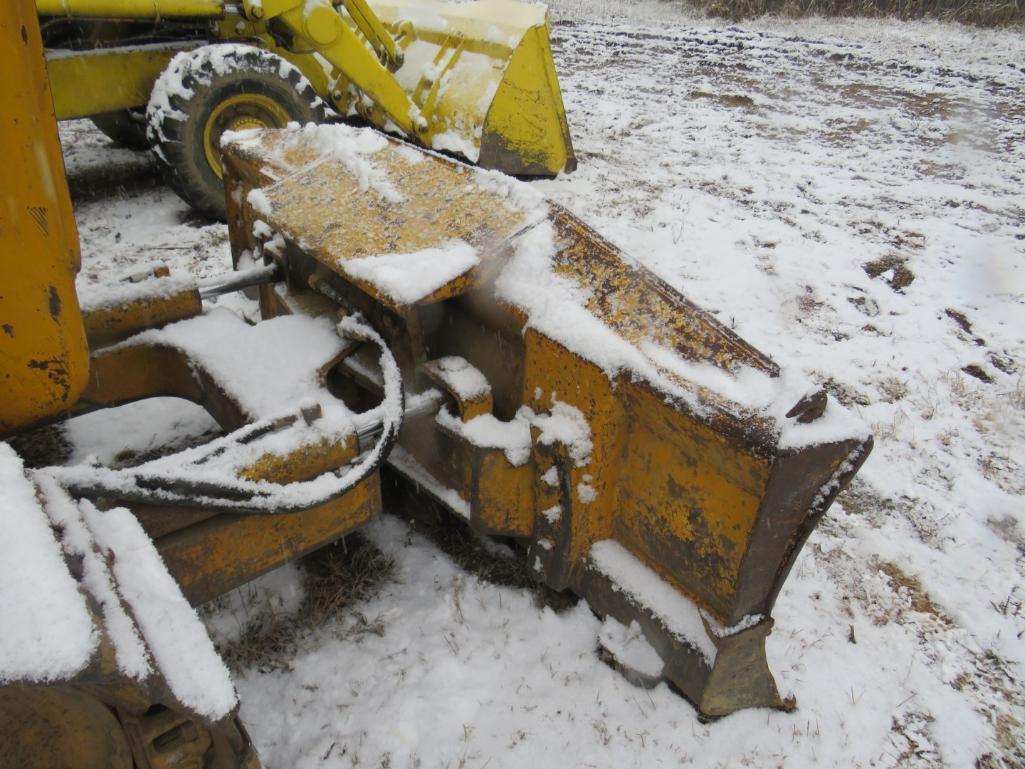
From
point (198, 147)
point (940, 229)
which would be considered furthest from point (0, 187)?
point (940, 229)

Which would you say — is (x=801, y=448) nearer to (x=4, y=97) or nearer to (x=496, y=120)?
(x=4, y=97)

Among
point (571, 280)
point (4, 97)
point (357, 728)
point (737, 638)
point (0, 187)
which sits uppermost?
point (4, 97)

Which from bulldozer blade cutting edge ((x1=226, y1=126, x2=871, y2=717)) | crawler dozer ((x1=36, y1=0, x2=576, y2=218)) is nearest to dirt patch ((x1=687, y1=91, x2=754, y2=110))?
crawler dozer ((x1=36, y1=0, x2=576, y2=218))

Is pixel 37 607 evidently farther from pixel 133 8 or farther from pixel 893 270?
pixel 893 270

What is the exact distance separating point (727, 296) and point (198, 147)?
3397 millimetres

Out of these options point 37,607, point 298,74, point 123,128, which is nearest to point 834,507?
point 37,607

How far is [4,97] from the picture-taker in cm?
123

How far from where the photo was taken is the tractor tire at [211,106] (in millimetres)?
4441

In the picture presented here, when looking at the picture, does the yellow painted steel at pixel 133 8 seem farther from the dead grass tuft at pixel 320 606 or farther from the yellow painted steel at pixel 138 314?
the dead grass tuft at pixel 320 606

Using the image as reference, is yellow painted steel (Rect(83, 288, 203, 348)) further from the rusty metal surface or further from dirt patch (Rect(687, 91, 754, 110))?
dirt patch (Rect(687, 91, 754, 110))

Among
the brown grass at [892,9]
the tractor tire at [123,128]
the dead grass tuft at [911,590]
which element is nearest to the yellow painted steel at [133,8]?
the tractor tire at [123,128]

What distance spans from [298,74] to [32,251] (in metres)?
3.93

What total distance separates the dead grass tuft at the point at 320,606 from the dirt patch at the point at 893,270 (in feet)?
12.8

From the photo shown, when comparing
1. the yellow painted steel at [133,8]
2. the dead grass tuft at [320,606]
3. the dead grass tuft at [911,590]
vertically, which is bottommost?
the dead grass tuft at [911,590]
